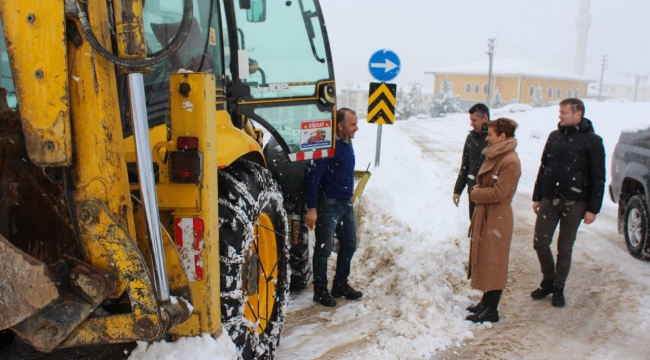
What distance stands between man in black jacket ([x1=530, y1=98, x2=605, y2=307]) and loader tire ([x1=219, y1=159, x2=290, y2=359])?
250 cm

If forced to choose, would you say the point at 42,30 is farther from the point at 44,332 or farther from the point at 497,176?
the point at 497,176

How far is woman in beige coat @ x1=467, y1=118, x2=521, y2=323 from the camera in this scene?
14.1ft

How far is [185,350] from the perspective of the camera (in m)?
2.41

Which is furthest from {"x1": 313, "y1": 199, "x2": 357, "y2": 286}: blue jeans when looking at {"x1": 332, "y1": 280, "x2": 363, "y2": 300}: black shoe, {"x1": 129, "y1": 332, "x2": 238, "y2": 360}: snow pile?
{"x1": 129, "y1": 332, "x2": 238, "y2": 360}: snow pile

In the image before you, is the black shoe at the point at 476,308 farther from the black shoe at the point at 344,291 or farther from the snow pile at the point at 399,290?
the black shoe at the point at 344,291

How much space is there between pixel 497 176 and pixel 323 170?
139 centimetres

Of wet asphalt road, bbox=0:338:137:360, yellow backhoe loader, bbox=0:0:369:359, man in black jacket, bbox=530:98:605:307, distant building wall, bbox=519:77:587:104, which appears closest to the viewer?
yellow backhoe loader, bbox=0:0:369:359

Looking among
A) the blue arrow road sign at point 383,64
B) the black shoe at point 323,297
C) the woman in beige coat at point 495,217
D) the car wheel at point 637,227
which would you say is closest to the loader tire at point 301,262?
the black shoe at point 323,297

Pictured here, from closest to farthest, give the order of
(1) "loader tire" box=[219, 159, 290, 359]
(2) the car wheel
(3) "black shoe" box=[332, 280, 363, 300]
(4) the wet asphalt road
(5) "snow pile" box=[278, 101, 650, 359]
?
(1) "loader tire" box=[219, 159, 290, 359] → (4) the wet asphalt road → (5) "snow pile" box=[278, 101, 650, 359] → (3) "black shoe" box=[332, 280, 363, 300] → (2) the car wheel

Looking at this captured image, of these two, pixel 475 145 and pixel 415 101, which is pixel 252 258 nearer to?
pixel 475 145

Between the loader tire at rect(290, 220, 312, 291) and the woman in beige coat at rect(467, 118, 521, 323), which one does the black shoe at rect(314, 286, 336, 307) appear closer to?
the loader tire at rect(290, 220, 312, 291)

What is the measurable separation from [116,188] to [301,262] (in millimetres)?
2985

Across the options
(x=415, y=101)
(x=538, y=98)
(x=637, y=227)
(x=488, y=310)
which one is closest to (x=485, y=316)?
(x=488, y=310)

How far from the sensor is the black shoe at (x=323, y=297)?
4.68 m
